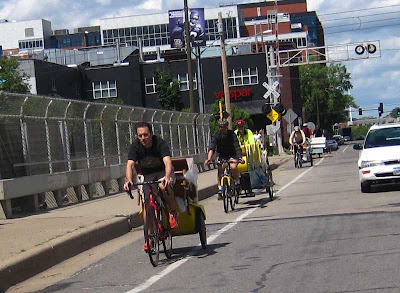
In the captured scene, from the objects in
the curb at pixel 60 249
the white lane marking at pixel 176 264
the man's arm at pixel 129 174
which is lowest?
the white lane marking at pixel 176 264

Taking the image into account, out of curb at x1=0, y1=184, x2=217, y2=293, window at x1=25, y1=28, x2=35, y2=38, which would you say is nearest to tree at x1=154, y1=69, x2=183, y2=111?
window at x1=25, y1=28, x2=35, y2=38

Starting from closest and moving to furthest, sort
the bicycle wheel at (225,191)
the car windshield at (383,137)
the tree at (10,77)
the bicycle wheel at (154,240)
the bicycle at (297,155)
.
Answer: the bicycle wheel at (154,240) → the bicycle wheel at (225,191) → the car windshield at (383,137) → the bicycle at (297,155) → the tree at (10,77)

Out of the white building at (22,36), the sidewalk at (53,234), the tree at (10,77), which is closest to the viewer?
the sidewalk at (53,234)

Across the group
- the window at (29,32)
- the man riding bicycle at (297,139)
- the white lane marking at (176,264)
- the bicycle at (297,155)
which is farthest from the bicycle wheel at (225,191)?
the window at (29,32)

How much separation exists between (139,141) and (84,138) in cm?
1284

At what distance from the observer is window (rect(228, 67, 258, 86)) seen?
86.9 metres

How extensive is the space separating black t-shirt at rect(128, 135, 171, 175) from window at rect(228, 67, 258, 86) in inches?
2997

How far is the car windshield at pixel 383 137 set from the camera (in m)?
20.1

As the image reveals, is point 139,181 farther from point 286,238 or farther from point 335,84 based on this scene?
point 335,84

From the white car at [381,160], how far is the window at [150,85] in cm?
6809

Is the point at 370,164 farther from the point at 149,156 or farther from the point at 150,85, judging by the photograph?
the point at 150,85

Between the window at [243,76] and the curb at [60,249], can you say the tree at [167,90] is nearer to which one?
the window at [243,76]

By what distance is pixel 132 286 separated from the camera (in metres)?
9.32

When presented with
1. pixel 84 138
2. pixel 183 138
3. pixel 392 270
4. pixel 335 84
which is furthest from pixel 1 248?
pixel 335 84
